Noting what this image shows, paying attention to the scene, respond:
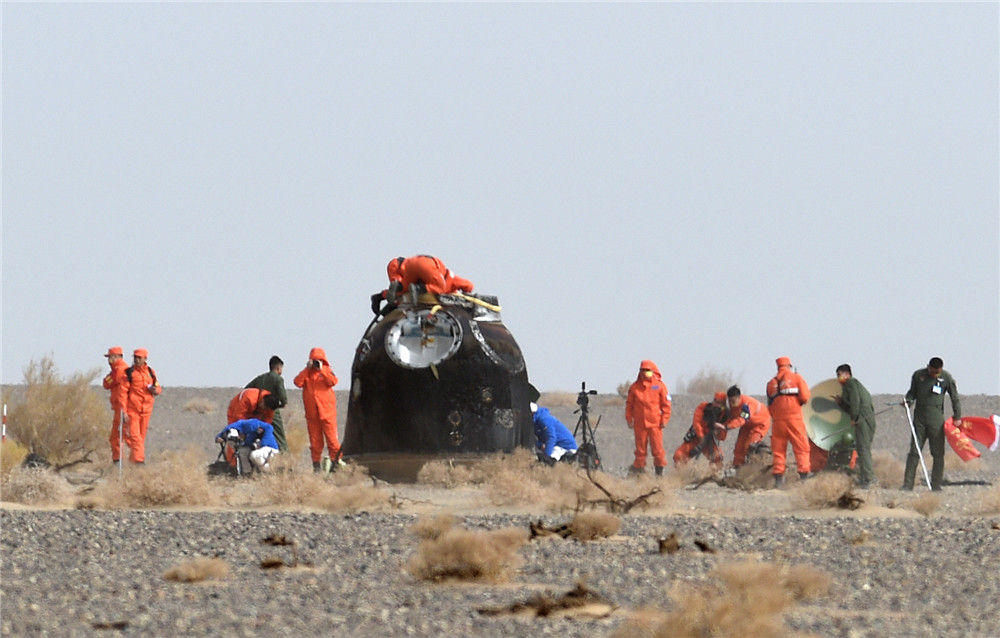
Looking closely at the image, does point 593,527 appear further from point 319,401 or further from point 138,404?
point 138,404

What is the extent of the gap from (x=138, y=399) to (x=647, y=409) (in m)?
7.12

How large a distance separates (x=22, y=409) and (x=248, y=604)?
24.0 m

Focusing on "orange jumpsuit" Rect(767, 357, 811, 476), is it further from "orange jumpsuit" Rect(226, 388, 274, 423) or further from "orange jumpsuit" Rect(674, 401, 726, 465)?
"orange jumpsuit" Rect(226, 388, 274, 423)

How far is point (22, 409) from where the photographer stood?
31828mm

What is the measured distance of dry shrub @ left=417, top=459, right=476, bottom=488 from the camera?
1898 centimetres

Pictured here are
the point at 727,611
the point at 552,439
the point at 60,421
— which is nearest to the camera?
the point at 727,611

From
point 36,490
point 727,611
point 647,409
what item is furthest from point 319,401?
point 727,611

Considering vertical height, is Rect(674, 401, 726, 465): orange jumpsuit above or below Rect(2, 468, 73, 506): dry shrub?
above

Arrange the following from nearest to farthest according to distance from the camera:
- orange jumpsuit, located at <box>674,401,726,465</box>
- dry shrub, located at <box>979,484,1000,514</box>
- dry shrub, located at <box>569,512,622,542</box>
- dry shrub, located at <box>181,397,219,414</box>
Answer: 1. dry shrub, located at <box>569,512,622,542</box>
2. dry shrub, located at <box>979,484,1000,514</box>
3. orange jumpsuit, located at <box>674,401,726,465</box>
4. dry shrub, located at <box>181,397,219,414</box>

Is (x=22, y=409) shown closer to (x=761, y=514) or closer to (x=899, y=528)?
(x=761, y=514)

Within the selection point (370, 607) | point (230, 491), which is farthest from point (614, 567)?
point (230, 491)

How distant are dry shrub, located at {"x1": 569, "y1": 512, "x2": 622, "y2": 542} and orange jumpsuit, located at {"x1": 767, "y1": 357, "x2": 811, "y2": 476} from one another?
8.62m

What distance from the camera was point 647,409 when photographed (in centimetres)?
2467

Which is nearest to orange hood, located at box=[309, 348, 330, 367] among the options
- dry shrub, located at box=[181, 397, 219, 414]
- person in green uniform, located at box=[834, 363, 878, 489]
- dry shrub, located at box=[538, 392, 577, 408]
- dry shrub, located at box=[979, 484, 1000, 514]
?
person in green uniform, located at box=[834, 363, 878, 489]
